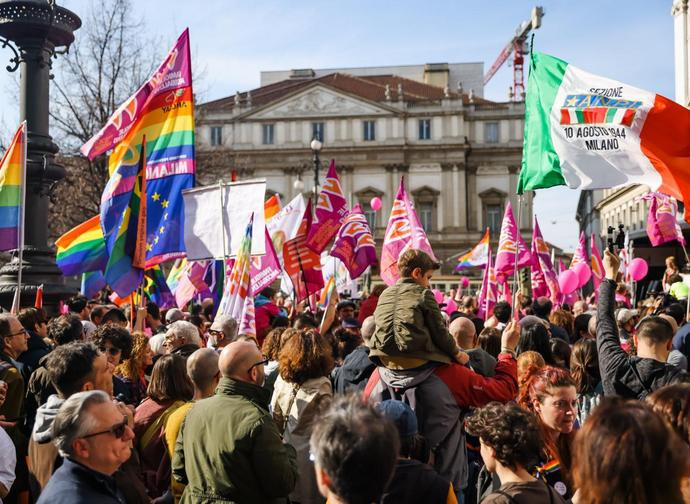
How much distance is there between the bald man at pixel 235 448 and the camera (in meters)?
3.43

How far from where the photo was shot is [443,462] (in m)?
4.22

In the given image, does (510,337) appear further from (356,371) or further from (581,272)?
(581,272)

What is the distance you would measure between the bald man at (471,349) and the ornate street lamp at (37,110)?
666 cm

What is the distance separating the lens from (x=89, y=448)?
2.82 metres

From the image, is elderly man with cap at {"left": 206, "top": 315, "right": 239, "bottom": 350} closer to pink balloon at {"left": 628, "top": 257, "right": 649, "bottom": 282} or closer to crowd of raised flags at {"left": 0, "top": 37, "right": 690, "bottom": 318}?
crowd of raised flags at {"left": 0, "top": 37, "right": 690, "bottom": 318}

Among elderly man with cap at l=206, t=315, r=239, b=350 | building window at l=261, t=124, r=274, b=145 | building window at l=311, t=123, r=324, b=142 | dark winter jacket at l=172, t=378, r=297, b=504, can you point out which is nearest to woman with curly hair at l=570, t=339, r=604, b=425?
dark winter jacket at l=172, t=378, r=297, b=504

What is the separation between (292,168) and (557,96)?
53.5 meters

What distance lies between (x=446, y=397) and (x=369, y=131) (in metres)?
56.1

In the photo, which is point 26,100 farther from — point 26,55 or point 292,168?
point 292,168

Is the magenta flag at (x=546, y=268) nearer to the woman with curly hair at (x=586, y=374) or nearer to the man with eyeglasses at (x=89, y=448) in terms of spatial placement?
the woman with curly hair at (x=586, y=374)

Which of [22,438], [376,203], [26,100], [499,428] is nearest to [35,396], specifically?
[22,438]

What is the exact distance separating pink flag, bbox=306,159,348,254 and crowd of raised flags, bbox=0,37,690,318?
0.02m

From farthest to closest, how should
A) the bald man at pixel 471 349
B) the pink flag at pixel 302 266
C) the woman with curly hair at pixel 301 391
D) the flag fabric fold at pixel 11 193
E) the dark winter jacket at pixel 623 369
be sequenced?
the pink flag at pixel 302 266, the flag fabric fold at pixel 11 193, the bald man at pixel 471 349, the woman with curly hair at pixel 301 391, the dark winter jacket at pixel 623 369

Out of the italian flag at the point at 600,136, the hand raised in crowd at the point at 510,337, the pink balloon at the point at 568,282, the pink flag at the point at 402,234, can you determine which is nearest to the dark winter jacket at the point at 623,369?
the hand raised in crowd at the point at 510,337
